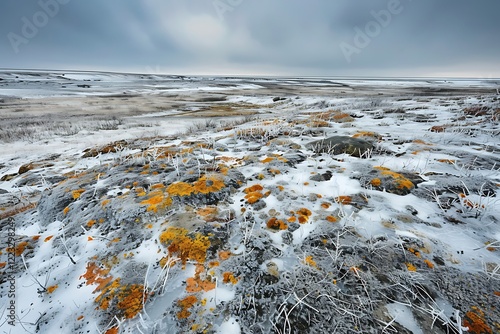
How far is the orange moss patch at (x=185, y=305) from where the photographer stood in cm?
195

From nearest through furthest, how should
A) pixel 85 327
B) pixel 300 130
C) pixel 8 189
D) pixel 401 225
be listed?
pixel 85 327 < pixel 401 225 < pixel 8 189 < pixel 300 130

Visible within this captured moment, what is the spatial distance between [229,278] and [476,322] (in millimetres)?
2005

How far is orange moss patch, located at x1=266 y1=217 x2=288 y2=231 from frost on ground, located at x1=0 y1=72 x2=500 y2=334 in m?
0.02

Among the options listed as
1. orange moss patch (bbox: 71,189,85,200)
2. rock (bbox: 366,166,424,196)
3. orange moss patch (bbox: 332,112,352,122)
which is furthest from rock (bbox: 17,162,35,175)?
orange moss patch (bbox: 332,112,352,122)

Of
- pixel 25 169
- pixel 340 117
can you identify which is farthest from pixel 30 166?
pixel 340 117

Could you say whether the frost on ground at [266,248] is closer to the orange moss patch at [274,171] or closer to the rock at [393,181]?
the rock at [393,181]

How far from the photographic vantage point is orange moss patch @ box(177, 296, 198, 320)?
195 cm

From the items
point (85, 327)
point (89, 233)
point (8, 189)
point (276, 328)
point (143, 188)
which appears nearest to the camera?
point (276, 328)

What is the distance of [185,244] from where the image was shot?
259 centimetres

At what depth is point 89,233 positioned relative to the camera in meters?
3.01

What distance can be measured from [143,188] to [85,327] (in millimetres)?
2243

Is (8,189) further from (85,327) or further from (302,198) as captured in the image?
(302,198)

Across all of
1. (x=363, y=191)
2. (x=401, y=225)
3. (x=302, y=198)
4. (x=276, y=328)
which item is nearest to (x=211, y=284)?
(x=276, y=328)

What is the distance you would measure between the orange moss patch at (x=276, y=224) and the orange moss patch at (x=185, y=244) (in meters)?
0.82
